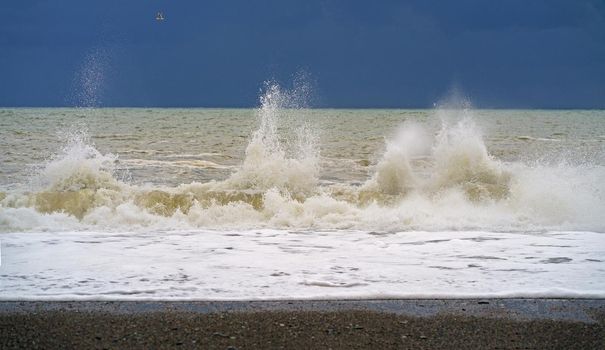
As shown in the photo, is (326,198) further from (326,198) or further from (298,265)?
(298,265)

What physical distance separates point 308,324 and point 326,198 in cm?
651

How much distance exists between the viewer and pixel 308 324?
4496 millimetres

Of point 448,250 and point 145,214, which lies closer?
point 448,250

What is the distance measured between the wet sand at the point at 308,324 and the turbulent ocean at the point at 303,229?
0.94 feet

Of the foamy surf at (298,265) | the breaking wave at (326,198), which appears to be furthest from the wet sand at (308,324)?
the breaking wave at (326,198)

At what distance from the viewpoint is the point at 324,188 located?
13.0m

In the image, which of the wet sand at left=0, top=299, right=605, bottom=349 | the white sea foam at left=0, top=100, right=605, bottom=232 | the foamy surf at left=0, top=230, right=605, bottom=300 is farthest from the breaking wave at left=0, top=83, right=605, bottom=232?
the wet sand at left=0, top=299, right=605, bottom=349

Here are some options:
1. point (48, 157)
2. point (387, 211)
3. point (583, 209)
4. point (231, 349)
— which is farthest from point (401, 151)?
point (48, 157)

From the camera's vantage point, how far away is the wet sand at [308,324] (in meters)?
4.11

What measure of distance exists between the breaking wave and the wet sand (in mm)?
4370

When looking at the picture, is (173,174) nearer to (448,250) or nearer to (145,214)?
(145,214)

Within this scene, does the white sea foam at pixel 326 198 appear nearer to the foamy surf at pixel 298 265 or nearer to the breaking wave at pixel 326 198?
the breaking wave at pixel 326 198

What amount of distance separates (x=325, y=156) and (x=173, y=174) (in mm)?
7019

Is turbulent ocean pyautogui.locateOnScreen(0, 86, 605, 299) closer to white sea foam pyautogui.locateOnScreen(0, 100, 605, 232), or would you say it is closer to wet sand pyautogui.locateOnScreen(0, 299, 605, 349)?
white sea foam pyautogui.locateOnScreen(0, 100, 605, 232)
